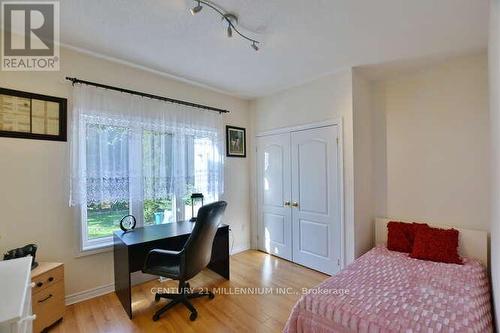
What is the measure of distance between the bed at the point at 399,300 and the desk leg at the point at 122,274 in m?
1.49

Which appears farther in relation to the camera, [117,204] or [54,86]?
[117,204]

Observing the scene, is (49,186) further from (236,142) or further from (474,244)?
(474,244)

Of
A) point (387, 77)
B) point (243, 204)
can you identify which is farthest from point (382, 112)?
point (243, 204)

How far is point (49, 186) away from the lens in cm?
230

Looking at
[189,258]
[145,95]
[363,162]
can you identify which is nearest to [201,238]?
[189,258]

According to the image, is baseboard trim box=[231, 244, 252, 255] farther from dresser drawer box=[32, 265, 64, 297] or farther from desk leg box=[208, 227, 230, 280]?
dresser drawer box=[32, 265, 64, 297]

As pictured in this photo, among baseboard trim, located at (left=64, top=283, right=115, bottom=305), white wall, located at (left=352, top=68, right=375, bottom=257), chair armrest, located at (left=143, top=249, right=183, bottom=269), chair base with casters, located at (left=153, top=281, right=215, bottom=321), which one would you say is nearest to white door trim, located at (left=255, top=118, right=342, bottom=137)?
white wall, located at (left=352, top=68, right=375, bottom=257)

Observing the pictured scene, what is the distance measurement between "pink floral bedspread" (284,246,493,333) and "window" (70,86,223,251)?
2039mm

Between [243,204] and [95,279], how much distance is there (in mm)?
2261

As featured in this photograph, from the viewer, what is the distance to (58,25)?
2.06m

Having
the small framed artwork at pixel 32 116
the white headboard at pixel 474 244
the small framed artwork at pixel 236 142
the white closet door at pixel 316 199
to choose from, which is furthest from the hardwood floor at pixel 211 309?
the small framed artwork at pixel 236 142

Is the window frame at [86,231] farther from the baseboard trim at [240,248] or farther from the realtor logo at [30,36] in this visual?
the baseboard trim at [240,248]

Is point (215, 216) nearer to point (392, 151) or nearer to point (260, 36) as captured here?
point (260, 36)

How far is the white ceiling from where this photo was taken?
181 cm
